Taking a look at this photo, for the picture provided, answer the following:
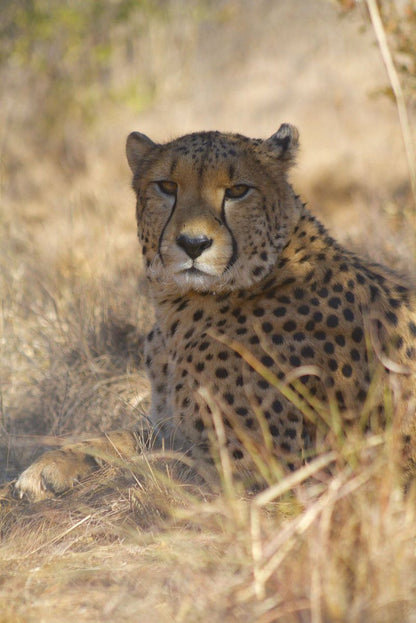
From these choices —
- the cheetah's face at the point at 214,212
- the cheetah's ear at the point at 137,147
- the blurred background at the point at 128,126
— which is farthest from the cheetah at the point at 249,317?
the blurred background at the point at 128,126

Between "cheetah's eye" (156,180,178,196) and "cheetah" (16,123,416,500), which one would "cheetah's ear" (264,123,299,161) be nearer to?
"cheetah" (16,123,416,500)

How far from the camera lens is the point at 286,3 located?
37.6 feet

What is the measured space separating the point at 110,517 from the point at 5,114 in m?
7.80

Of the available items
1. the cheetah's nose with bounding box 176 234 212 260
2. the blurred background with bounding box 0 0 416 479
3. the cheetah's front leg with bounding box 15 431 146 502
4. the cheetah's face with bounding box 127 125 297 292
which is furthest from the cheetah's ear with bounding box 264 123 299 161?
the blurred background with bounding box 0 0 416 479

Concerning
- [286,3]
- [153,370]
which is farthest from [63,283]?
[286,3]

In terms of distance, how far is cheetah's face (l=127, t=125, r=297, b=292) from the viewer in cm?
272

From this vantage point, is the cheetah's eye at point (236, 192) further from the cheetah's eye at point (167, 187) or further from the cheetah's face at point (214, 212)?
the cheetah's eye at point (167, 187)

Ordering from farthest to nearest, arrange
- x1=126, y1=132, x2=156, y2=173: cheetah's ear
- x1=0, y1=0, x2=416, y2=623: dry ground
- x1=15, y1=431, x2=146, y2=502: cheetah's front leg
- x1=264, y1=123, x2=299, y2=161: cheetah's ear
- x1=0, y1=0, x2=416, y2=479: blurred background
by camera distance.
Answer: x1=0, y1=0, x2=416, y2=479: blurred background, x1=126, y1=132, x2=156, y2=173: cheetah's ear, x1=264, y1=123, x2=299, y2=161: cheetah's ear, x1=15, y1=431, x2=146, y2=502: cheetah's front leg, x1=0, y1=0, x2=416, y2=623: dry ground

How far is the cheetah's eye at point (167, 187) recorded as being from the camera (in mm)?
2899

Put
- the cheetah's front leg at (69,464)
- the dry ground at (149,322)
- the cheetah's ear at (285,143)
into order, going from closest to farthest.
A: the dry ground at (149,322), the cheetah's front leg at (69,464), the cheetah's ear at (285,143)

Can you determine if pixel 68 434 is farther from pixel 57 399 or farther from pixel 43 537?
pixel 43 537

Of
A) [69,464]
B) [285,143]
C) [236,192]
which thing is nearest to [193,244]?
[236,192]

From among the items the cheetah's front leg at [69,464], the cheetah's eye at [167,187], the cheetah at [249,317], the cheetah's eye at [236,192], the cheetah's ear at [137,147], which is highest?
the cheetah's ear at [137,147]

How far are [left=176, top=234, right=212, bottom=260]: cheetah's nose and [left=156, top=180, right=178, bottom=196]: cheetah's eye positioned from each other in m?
0.26
